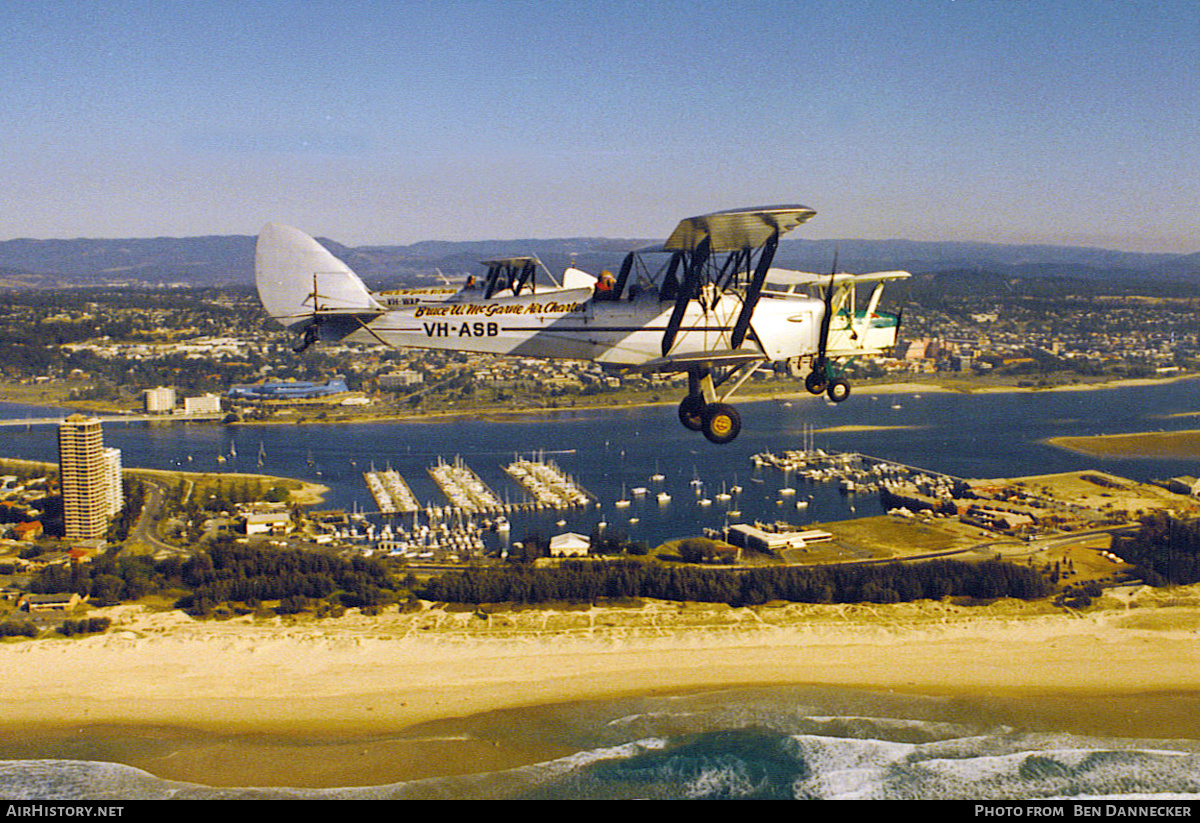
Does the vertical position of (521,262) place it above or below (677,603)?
above

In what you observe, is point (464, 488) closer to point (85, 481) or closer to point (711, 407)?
point (85, 481)

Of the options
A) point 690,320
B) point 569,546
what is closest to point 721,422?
point 690,320

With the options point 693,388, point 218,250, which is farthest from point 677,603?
point 218,250

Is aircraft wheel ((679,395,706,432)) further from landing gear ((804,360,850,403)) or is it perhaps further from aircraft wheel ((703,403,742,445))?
landing gear ((804,360,850,403))

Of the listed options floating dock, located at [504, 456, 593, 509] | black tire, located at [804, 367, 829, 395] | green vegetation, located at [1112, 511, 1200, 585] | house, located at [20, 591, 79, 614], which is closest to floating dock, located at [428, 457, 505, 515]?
floating dock, located at [504, 456, 593, 509]

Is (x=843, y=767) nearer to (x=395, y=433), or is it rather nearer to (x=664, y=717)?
(x=664, y=717)
